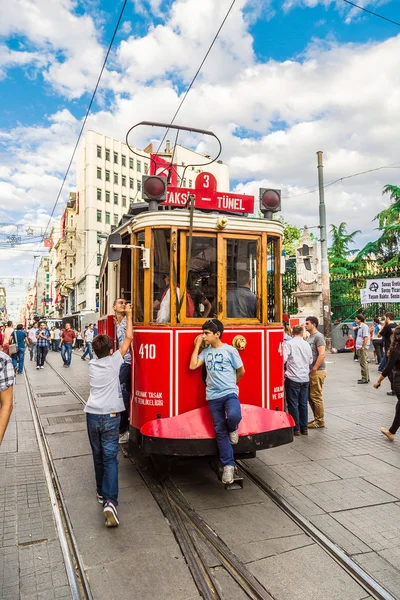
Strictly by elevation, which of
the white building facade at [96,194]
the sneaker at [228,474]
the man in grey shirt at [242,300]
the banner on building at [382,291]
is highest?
the white building facade at [96,194]

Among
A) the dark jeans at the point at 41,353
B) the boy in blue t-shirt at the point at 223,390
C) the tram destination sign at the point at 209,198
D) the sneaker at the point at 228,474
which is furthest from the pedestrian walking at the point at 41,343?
the sneaker at the point at 228,474

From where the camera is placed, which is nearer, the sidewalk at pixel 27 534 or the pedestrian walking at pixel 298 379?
the sidewalk at pixel 27 534

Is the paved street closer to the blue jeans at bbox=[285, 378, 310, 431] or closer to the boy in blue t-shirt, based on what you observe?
the blue jeans at bbox=[285, 378, 310, 431]

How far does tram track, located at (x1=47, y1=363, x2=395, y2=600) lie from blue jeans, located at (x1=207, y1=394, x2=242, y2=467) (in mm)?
614

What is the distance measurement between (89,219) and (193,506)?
148 feet

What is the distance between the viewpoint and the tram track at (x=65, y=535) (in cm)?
321

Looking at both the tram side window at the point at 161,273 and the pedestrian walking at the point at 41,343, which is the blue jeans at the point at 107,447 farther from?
the pedestrian walking at the point at 41,343

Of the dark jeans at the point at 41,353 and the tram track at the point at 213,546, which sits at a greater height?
the dark jeans at the point at 41,353

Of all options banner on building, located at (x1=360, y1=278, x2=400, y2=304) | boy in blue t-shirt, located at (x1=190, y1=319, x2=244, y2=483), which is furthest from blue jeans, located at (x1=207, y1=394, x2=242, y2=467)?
banner on building, located at (x1=360, y1=278, x2=400, y2=304)

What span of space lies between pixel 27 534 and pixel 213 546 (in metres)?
1.64

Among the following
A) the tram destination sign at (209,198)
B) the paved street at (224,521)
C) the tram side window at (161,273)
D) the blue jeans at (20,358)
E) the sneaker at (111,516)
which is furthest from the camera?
the blue jeans at (20,358)

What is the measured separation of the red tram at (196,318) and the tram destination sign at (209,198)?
0.13 ft

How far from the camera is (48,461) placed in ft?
19.8

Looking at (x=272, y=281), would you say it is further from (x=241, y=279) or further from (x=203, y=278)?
(x=203, y=278)
